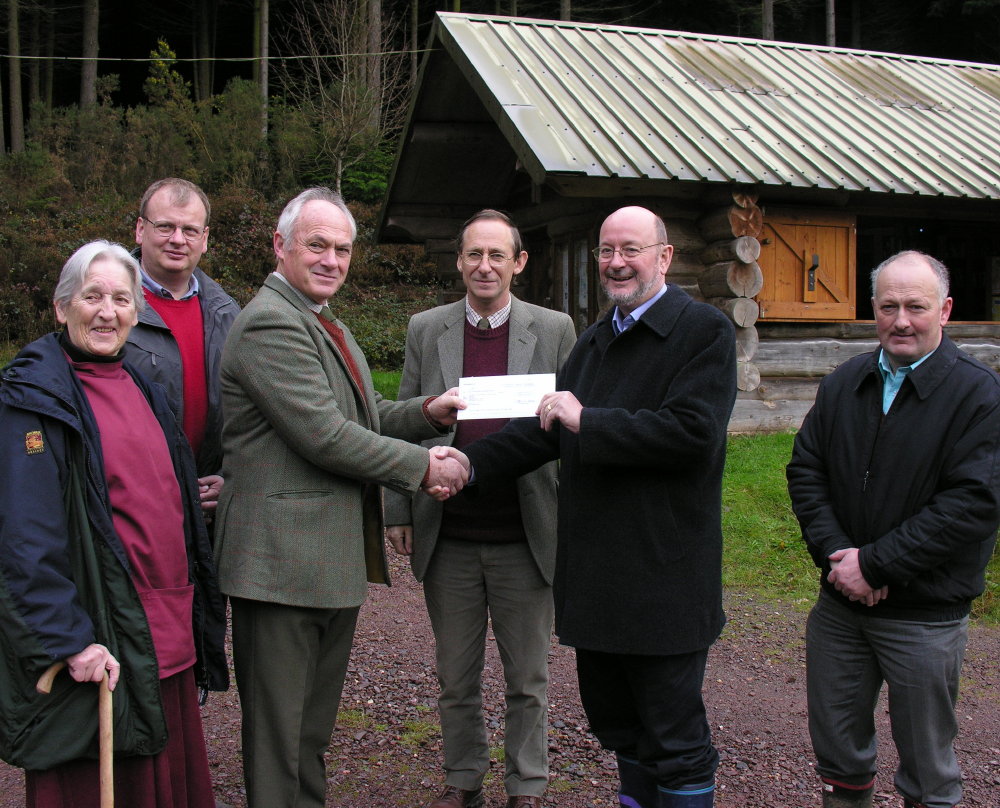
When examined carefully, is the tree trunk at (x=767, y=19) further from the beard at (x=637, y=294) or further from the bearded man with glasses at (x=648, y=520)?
the bearded man with glasses at (x=648, y=520)

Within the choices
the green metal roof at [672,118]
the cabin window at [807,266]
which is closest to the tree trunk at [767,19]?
the green metal roof at [672,118]

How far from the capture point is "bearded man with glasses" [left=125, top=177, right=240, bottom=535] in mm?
3420

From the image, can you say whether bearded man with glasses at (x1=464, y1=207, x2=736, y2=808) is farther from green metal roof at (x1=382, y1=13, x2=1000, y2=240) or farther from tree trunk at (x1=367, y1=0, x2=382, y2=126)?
tree trunk at (x1=367, y1=0, x2=382, y2=126)

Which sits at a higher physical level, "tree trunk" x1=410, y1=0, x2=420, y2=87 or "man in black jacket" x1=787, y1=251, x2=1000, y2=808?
"tree trunk" x1=410, y1=0, x2=420, y2=87

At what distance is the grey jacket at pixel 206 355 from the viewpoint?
10.9 ft

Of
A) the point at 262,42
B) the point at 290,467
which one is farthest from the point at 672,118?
the point at 262,42

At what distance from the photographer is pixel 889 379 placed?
3.12m

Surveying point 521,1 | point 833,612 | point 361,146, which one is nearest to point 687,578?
point 833,612

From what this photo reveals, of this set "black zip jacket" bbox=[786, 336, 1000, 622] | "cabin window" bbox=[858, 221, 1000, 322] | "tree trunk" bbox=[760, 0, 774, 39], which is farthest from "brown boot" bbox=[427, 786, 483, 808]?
"tree trunk" bbox=[760, 0, 774, 39]

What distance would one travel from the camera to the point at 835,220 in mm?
9766

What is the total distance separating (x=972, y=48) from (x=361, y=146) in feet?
64.7

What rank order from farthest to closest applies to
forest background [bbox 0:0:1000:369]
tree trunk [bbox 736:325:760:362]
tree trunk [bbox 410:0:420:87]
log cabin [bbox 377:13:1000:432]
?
tree trunk [bbox 410:0:420:87], forest background [bbox 0:0:1000:369], tree trunk [bbox 736:325:760:362], log cabin [bbox 377:13:1000:432]

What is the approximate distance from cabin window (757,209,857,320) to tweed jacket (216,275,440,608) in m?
7.24

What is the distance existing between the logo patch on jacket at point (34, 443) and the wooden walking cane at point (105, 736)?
1.88ft
